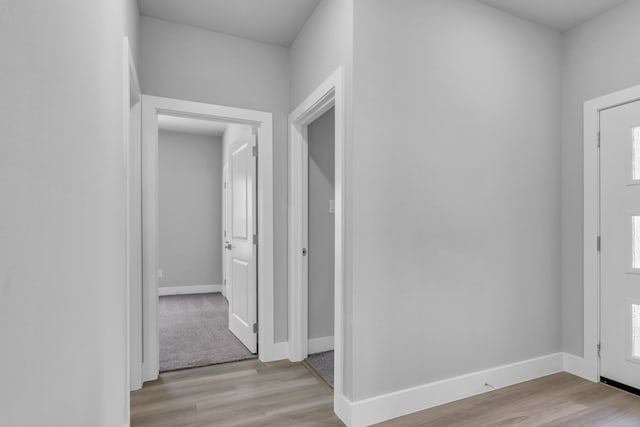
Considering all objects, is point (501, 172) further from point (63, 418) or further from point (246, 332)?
point (63, 418)

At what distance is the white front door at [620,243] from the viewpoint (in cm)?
254

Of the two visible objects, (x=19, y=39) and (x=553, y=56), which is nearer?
(x=19, y=39)

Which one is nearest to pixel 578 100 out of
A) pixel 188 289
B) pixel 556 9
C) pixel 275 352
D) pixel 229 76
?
pixel 556 9

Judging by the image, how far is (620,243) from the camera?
2.62 metres

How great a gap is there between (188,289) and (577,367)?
→ 18.1ft

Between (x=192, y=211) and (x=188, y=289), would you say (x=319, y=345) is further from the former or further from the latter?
(x=192, y=211)

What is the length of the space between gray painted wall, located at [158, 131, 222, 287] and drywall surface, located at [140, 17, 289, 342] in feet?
11.9

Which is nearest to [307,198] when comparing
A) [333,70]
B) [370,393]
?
[333,70]

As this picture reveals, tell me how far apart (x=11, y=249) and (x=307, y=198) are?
8.48 feet

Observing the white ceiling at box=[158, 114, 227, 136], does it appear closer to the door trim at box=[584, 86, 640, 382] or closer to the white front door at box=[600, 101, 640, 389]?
the door trim at box=[584, 86, 640, 382]

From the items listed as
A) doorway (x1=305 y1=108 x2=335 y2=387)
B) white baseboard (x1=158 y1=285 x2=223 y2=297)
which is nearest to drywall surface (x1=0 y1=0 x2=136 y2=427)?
doorway (x1=305 y1=108 x2=335 y2=387)

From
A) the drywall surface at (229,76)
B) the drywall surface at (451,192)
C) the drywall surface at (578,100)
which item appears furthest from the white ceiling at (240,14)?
the drywall surface at (578,100)

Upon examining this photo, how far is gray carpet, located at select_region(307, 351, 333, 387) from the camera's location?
279 centimetres

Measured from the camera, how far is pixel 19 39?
2.23ft
